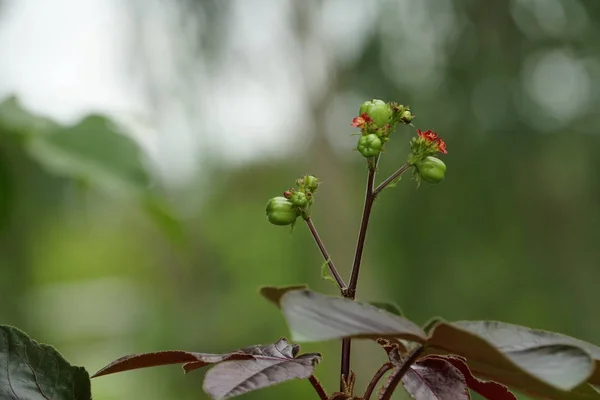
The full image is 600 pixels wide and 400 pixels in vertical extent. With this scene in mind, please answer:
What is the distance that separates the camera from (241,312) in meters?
4.38

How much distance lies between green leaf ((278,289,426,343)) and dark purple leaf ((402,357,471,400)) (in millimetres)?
69

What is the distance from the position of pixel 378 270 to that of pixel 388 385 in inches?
125

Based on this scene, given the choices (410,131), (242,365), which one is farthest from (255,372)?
(410,131)

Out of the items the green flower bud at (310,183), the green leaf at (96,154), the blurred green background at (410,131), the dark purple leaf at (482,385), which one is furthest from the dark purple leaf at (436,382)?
the blurred green background at (410,131)

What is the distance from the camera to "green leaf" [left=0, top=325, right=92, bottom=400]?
0.32 m

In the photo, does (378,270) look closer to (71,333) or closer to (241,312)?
(241,312)

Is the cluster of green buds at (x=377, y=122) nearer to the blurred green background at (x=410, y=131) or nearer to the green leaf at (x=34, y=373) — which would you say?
the green leaf at (x=34, y=373)

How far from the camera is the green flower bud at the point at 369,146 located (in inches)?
13.2

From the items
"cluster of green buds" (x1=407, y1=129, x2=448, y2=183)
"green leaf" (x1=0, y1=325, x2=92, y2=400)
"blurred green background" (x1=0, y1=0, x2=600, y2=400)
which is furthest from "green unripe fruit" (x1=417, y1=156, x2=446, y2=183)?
"blurred green background" (x1=0, y1=0, x2=600, y2=400)

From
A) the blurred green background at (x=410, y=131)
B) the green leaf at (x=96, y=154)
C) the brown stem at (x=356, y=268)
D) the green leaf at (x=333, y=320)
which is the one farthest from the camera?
the blurred green background at (x=410, y=131)

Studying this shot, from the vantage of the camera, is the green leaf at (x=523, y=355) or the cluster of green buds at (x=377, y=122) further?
the cluster of green buds at (x=377, y=122)

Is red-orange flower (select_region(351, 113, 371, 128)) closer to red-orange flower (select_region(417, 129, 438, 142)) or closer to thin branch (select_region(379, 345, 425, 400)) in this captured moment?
red-orange flower (select_region(417, 129, 438, 142))

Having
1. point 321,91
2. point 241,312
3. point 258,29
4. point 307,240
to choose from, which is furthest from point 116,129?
point 241,312

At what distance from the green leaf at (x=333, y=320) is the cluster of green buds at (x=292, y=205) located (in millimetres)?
128
